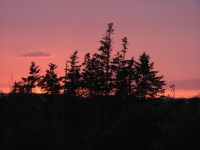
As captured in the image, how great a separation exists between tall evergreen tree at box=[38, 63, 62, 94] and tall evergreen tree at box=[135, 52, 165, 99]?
12919mm

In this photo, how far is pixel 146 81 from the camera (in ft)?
212

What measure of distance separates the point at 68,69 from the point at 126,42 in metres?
10.7

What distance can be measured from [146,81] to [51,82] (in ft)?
51.5

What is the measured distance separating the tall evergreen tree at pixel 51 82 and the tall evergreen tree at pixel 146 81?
12.9 meters

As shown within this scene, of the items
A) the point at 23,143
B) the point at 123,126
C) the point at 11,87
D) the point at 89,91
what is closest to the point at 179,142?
the point at 123,126

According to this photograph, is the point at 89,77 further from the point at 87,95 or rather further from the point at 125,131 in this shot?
the point at 125,131

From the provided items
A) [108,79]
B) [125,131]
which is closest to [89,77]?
[108,79]

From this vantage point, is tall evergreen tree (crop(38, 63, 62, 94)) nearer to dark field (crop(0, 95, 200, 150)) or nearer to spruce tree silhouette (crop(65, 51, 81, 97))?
spruce tree silhouette (crop(65, 51, 81, 97))

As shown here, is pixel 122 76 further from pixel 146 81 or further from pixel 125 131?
pixel 125 131

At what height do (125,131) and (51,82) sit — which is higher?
(51,82)

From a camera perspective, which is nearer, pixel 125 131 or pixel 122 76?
pixel 125 131

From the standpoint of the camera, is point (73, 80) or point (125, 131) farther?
point (73, 80)

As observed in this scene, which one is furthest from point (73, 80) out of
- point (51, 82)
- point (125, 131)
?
point (125, 131)

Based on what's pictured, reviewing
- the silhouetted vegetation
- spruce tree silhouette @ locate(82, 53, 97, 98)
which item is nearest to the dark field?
the silhouetted vegetation
